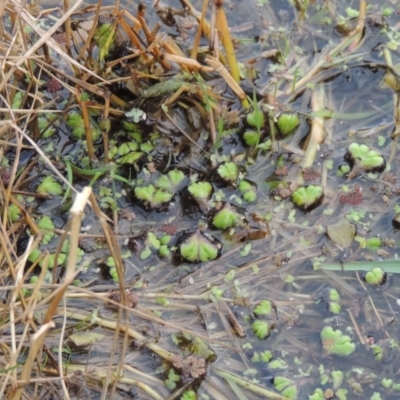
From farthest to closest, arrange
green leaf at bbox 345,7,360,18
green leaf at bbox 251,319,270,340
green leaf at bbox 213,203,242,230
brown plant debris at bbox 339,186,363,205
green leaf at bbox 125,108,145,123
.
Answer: green leaf at bbox 345,7,360,18 < green leaf at bbox 125,108,145,123 < brown plant debris at bbox 339,186,363,205 < green leaf at bbox 213,203,242,230 < green leaf at bbox 251,319,270,340

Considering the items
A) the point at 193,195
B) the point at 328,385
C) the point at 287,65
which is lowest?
the point at 328,385

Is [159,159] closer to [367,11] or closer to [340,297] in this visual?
[340,297]

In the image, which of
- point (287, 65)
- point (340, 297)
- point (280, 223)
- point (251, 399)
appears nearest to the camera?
point (251, 399)

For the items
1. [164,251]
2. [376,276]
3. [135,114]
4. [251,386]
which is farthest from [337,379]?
[135,114]

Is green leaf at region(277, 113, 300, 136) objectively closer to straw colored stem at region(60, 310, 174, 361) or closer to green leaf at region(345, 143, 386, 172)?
green leaf at region(345, 143, 386, 172)

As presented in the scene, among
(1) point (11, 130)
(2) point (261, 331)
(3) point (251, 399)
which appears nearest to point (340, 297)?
(2) point (261, 331)

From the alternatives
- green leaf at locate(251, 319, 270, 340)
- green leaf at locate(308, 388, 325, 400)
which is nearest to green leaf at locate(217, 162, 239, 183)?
green leaf at locate(251, 319, 270, 340)

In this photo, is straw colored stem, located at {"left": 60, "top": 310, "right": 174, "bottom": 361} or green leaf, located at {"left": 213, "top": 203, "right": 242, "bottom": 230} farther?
green leaf, located at {"left": 213, "top": 203, "right": 242, "bottom": 230}
